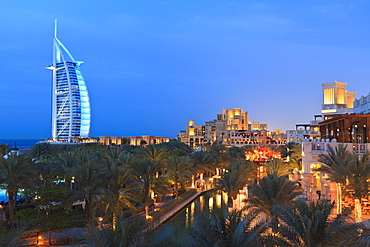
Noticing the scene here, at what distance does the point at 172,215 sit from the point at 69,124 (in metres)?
84.1

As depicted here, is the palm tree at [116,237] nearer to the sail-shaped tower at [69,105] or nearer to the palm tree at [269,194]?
the palm tree at [269,194]

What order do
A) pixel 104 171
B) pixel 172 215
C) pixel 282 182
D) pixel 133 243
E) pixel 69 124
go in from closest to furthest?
1. pixel 133 243
2. pixel 282 182
3. pixel 104 171
4. pixel 172 215
5. pixel 69 124

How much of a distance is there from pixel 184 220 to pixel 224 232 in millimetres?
12341

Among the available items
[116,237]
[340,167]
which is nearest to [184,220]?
[340,167]

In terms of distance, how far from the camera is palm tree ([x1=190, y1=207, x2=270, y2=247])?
7.75 meters

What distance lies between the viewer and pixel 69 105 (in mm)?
98438

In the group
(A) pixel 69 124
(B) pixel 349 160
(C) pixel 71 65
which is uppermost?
(C) pixel 71 65

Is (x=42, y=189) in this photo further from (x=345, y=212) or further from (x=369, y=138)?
(x=369, y=138)

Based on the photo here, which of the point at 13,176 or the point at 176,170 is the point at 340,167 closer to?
the point at 176,170

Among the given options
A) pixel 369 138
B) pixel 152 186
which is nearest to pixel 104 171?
pixel 152 186

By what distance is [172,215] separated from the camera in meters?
21.2

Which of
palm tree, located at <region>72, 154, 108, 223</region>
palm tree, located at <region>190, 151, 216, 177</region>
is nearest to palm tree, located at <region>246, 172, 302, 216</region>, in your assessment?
palm tree, located at <region>72, 154, 108, 223</region>

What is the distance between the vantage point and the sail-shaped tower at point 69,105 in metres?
97.9

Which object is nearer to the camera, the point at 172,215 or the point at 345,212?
the point at 345,212
